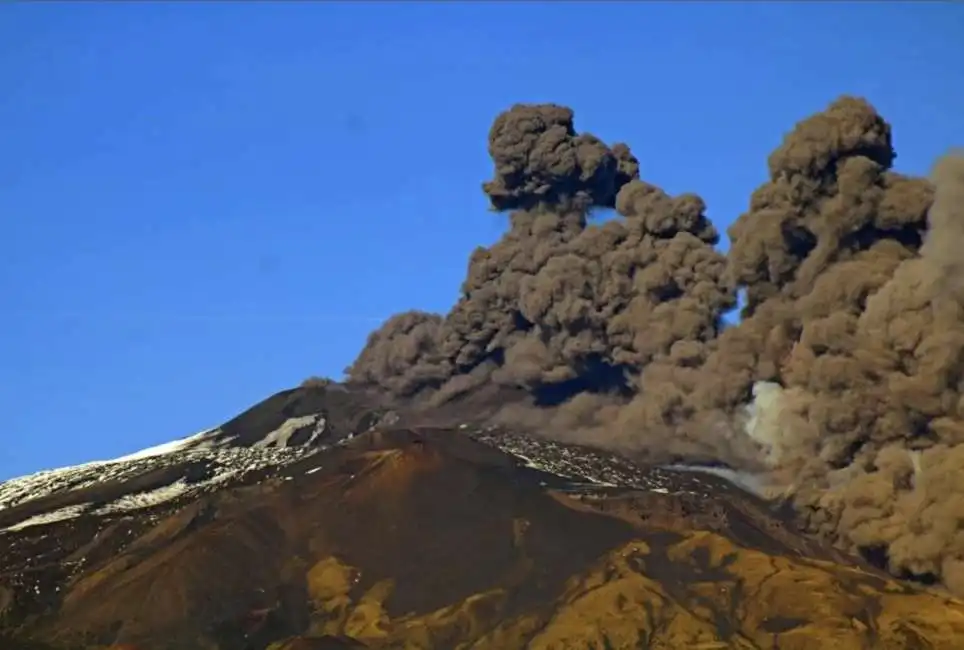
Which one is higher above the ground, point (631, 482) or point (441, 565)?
point (631, 482)

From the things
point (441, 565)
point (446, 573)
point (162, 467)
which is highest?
point (162, 467)

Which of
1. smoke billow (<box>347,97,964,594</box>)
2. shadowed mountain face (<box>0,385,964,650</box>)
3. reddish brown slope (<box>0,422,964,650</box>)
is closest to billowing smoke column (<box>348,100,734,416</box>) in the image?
smoke billow (<box>347,97,964,594</box>)

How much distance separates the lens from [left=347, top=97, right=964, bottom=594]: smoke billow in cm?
5584

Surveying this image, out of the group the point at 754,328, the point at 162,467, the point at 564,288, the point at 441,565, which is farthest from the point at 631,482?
the point at 162,467

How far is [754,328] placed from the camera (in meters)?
63.6

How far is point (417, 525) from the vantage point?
58.4 m

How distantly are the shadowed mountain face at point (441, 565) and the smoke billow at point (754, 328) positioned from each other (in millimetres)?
2293

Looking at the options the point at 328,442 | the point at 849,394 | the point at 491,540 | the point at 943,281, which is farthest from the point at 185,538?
the point at 943,281

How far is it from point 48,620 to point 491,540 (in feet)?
51.8

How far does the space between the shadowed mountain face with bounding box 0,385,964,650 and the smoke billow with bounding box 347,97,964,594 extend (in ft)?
7.52

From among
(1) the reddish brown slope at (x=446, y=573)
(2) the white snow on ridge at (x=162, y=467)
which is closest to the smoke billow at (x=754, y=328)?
(1) the reddish brown slope at (x=446, y=573)

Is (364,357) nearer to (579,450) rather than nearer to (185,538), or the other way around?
(579,450)

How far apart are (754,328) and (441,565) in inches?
666

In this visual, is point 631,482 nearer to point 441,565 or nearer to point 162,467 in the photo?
point 441,565
